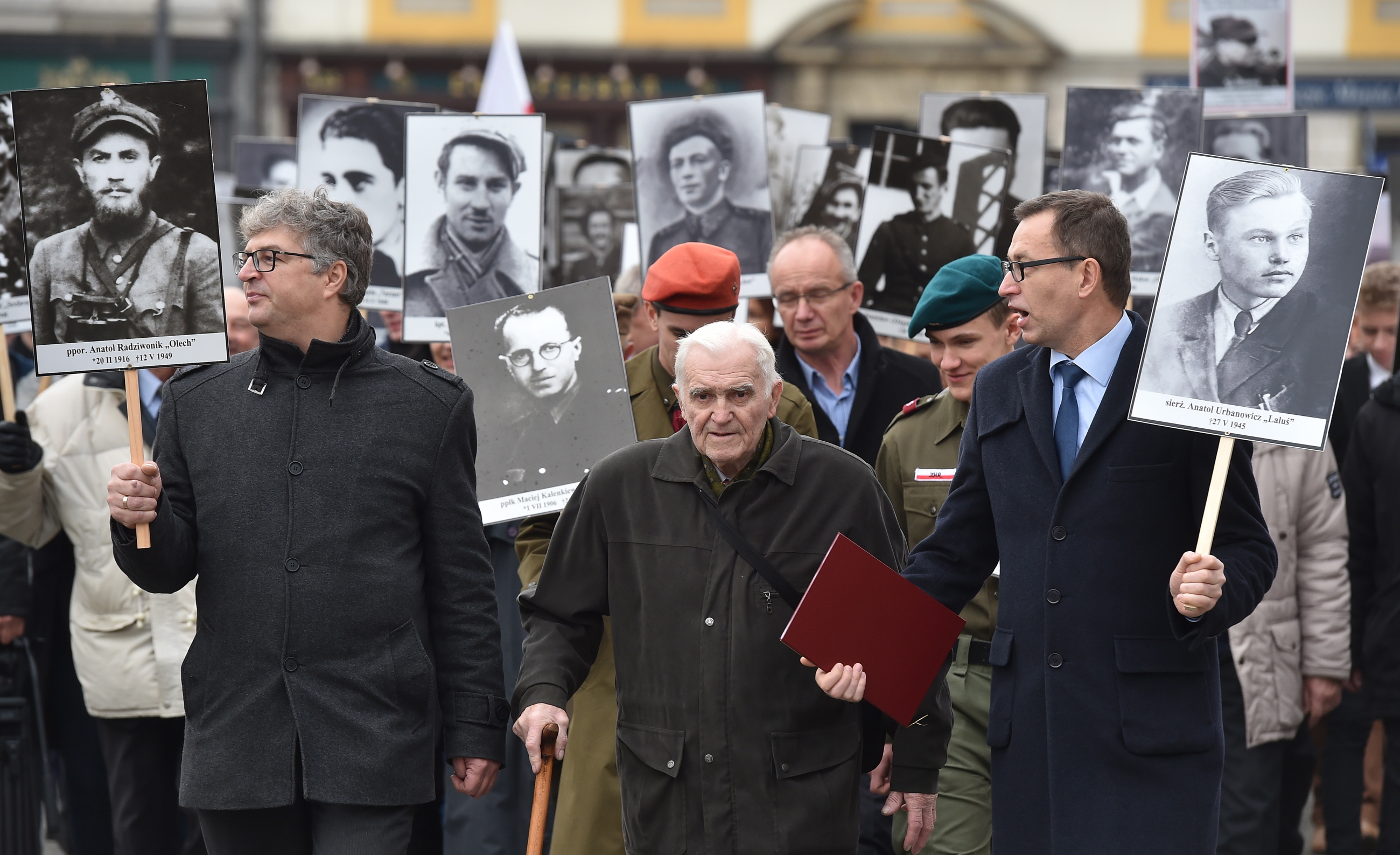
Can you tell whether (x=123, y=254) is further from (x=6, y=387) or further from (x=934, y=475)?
(x=934, y=475)

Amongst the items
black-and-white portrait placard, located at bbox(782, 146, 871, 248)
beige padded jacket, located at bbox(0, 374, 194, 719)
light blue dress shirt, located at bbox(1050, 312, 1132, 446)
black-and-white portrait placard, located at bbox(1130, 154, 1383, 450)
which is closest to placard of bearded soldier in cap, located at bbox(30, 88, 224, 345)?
beige padded jacket, located at bbox(0, 374, 194, 719)

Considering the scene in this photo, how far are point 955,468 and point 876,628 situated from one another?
1.27 metres

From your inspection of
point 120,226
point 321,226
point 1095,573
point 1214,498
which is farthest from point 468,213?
point 1214,498

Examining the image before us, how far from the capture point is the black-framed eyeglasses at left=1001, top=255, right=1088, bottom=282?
3.88 m

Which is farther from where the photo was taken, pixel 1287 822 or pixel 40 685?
pixel 1287 822

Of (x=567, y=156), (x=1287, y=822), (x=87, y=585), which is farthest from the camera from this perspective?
(x=567, y=156)

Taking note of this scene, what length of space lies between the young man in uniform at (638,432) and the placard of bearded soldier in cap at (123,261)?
1.23 metres

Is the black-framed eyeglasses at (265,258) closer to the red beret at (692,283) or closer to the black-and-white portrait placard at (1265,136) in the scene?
the red beret at (692,283)

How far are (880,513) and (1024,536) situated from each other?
329mm

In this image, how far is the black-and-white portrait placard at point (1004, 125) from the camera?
307 inches

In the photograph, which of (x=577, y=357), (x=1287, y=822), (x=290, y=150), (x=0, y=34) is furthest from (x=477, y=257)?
(x=0, y=34)

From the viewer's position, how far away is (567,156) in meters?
9.52

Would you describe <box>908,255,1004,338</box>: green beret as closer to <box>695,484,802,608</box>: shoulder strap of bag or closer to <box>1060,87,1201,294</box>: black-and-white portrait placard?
<box>695,484,802,608</box>: shoulder strap of bag

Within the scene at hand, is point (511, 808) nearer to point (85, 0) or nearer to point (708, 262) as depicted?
point (708, 262)
